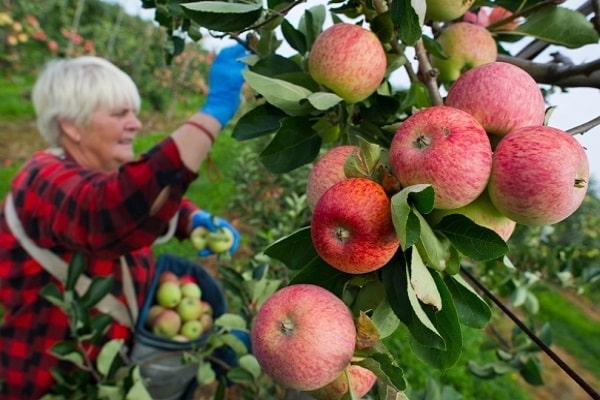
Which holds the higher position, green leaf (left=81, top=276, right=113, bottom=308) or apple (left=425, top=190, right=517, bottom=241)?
apple (left=425, top=190, right=517, bottom=241)

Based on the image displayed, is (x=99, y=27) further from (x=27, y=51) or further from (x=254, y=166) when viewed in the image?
(x=254, y=166)

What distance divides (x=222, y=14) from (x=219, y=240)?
5.70ft

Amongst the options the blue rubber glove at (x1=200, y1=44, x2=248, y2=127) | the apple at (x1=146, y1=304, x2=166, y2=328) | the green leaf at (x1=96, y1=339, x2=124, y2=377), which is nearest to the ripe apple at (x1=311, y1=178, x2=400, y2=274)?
the green leaf at (x1=96, y1=339, x2=124, y2=377)

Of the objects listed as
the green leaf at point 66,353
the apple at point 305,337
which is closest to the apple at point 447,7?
the apple at point 305,337

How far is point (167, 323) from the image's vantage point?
187 cm

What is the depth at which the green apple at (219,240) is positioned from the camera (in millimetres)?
2223

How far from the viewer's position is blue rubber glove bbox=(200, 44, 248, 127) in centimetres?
183

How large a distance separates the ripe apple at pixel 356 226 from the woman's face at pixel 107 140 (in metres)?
1.70

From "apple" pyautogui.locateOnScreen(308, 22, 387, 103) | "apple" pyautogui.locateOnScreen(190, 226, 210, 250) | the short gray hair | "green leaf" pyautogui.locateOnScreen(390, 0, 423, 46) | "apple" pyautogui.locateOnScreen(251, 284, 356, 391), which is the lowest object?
"apple" pyautogui.locateOnScreen(190, 226, 210, 250)

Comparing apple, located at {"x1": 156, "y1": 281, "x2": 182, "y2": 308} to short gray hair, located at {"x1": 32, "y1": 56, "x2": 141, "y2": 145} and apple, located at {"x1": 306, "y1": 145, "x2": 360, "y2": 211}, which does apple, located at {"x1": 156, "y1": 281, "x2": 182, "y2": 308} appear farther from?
apple, located at {"x1": 306, "y1": 145, "x2": 360, "y2": 211}

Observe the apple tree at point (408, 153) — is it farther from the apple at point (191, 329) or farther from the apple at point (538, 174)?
the apple at point (191, 329)

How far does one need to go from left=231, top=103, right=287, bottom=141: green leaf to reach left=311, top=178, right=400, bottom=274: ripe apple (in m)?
0.27

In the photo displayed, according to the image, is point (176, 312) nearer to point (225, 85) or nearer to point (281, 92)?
point (225, 85)

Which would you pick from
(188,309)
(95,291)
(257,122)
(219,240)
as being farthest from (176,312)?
(257,122)
